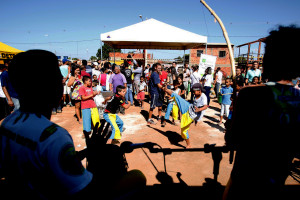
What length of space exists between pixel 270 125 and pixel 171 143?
11.3 ft

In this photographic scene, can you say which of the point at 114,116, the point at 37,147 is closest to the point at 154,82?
the point at 114,116

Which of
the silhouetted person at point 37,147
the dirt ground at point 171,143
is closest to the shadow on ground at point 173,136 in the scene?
the dirt ground at point 171,143

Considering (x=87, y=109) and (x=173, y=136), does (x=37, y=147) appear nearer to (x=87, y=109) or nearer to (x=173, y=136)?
(x=87, y=109)

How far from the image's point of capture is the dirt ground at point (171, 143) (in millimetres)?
3162

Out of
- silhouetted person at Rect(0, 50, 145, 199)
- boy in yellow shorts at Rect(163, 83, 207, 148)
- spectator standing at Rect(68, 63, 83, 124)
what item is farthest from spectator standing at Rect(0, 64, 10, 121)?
silhouetted person at Rect(0, 50, 145, 199)

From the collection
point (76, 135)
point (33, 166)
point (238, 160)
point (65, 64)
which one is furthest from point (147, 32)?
point (33, 166)

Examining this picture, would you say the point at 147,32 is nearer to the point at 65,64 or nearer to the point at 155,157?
the point at 65,64

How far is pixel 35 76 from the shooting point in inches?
33.9

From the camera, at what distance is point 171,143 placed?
4527 millimetres

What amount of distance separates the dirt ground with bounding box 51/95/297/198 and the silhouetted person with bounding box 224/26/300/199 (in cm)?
129

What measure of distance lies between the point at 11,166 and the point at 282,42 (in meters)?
Answer: 1.89

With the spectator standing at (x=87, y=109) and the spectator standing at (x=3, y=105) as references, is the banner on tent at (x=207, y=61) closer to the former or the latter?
the spectator standing at (x=87, y=109)

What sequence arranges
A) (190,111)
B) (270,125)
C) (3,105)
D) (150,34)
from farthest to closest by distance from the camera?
(150,34) < (3,105) < (190,111) < (270,125)

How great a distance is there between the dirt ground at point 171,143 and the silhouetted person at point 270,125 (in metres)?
1.29
